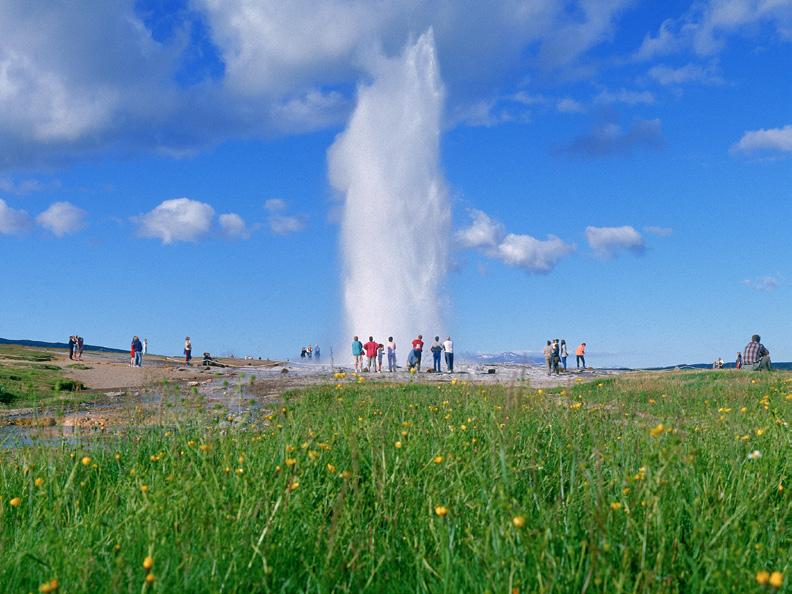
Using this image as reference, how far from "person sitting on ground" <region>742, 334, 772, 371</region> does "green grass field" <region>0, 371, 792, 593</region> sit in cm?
2267

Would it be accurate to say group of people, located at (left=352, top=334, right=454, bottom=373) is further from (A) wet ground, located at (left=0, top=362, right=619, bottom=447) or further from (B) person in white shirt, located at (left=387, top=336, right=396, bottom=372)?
(A) wet ground, located at (left=0, top=362, right=619, bottom=447)

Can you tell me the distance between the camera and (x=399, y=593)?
407 cm

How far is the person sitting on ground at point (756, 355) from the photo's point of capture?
2795 centimetres

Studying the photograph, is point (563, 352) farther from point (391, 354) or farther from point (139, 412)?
point (139, 412)

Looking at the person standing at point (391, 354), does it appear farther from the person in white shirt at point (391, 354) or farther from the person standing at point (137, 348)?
the person standing at point (137, 348)

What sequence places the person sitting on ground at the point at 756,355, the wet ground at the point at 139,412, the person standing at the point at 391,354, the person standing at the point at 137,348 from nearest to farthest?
the wet ground at the point at 139,412, the person sitting on ground at the point at 756,355, the person standing at the point at 391,354, the person standing at the point at 137,348

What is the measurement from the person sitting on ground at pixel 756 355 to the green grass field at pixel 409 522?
22667 mm

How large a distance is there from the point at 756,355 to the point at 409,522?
87.7ft

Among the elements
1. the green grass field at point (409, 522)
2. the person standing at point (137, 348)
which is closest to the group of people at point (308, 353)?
the person standing at point (137, 348)

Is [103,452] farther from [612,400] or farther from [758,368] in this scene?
[758,368]

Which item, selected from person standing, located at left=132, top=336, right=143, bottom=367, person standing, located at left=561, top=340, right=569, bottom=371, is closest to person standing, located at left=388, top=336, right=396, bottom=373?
person standing, located at left=561, top=340, right=569, bottom=371

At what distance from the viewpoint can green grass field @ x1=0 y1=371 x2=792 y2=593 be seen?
3.87 metres

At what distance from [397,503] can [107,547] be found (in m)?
1.86

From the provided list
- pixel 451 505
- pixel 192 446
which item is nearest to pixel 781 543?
pixel 451 505
